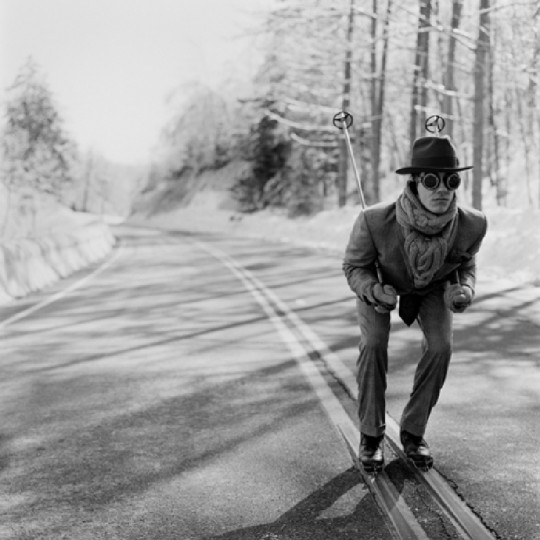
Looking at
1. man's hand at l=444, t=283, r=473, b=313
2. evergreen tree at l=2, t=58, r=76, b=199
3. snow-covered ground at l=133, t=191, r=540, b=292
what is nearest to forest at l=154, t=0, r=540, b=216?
snow-covered ground at l=133, t=191, r=540, b=292

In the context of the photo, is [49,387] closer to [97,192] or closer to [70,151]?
[70,151]

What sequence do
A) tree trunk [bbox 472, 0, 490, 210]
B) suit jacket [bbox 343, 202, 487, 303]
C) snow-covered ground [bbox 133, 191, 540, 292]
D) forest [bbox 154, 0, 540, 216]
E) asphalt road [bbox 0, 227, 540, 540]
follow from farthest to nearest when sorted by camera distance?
1. forest [bbox 154, 0, 540, 216]
2. tree trunk [bbox 472, 0, 490, 210]
3. snow-covered ground [bbox 133, 191, 540, 292]
4. suit jacket [bbox 343, 202, 487, 303]
5. asphalt road [bbox 0, 227, 540, 540]

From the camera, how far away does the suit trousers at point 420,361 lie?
4.55 metres

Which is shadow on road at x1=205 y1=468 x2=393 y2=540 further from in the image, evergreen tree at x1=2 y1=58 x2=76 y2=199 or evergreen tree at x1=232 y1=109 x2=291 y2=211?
evergreen tree at x1=2 y1=58 x2=76 y2=199

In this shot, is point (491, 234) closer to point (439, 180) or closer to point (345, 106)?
point (439, 180)

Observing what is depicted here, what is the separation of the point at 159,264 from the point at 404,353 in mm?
13093

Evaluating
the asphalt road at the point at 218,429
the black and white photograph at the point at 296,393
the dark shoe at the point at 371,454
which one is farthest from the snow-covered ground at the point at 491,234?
the dark shoe at the point at 371,454

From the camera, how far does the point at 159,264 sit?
20609 mm

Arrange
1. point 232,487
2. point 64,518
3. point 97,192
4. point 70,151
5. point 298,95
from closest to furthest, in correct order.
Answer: point 64,518 → point 232,487 → point 298,95 → point 70,151 → point 97,192

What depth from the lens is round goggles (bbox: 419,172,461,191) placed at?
423 cm

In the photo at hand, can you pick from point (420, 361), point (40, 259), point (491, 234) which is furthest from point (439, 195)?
point (491, 234)

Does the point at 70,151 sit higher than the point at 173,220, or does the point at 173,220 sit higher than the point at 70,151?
the point at 70,151

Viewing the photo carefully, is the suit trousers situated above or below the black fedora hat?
below

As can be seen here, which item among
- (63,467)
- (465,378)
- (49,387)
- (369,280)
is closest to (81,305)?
(49,387)
